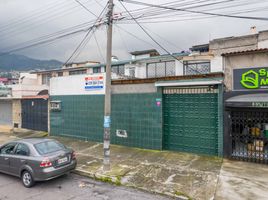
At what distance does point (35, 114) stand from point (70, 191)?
1123 centimetres

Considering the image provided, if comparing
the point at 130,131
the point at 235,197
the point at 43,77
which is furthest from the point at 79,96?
the point at 43,77

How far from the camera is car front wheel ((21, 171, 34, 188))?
6.77 m

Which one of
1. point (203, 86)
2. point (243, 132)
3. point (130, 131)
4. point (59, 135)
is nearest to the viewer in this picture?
point (243, 132)

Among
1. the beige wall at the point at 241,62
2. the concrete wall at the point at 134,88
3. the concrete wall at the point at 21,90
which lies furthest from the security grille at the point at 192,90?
the concrete wall at the point at 21,90

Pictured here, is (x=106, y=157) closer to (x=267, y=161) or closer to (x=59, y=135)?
(x=267, y=161)

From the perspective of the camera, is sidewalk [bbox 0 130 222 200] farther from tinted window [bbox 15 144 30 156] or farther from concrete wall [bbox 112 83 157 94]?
concrete wall [bbox 112 83 157 94]

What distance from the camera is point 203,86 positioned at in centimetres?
938

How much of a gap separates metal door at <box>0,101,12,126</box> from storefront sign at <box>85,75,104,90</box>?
10.1 metres

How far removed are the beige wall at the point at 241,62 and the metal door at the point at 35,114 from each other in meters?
12.1

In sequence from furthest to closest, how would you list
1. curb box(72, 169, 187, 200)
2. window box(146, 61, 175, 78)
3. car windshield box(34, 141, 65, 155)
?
window box(146, 61, 175, 78) → car windshield box(34, 141, 65, 155) → curb box(72, 169, 187, 200)

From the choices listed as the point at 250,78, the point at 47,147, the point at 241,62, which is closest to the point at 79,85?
the point at 47,147

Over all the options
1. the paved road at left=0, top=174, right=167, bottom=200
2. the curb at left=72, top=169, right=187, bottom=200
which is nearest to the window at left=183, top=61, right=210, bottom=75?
the curb at left=72, top=169, right=187, bottom=200

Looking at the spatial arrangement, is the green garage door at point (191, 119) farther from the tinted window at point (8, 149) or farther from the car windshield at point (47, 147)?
the tinted window at point (8, 149)

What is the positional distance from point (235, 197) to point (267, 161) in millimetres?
3543
